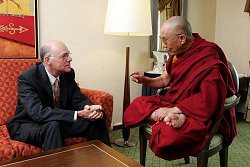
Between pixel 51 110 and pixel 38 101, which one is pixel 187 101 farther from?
→ pixel 38 101

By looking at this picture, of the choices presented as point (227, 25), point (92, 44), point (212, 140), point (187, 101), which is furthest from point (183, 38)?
point (227, 25)

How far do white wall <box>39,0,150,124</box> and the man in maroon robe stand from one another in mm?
1096

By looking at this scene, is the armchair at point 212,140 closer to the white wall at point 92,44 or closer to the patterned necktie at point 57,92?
the patterned necktie at point 57,92

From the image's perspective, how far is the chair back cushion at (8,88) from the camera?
203 cm

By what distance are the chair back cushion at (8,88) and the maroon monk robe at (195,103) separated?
928mm

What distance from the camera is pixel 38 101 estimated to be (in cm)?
183

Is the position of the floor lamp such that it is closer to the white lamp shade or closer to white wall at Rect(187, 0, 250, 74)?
the white lamp shade

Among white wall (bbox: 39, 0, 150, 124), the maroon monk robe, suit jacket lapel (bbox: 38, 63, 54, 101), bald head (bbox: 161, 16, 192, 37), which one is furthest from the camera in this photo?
white wall (bbox: 39, 0, 150, 124)

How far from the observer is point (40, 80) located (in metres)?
1.91

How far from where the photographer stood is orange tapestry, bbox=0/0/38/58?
2.29 m

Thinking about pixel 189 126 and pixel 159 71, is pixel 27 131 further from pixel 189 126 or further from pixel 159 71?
pixel 159 71

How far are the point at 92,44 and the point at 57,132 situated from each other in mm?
1373

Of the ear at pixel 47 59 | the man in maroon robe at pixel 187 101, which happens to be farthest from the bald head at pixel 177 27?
the ear at pixel 47 59

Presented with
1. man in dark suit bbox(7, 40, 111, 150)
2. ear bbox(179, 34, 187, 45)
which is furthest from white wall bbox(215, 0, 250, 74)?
man in dark suit bbox(7, 40, 111, 150)
